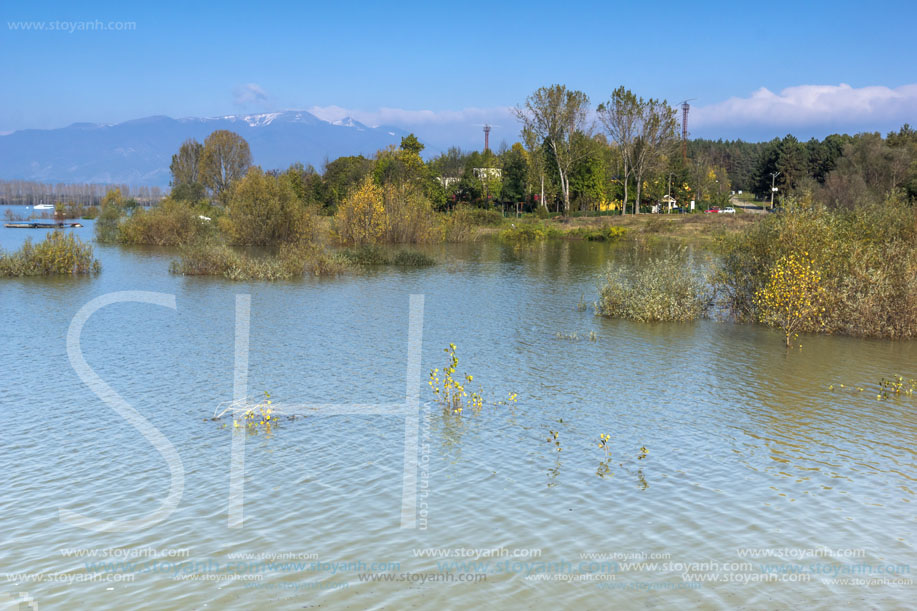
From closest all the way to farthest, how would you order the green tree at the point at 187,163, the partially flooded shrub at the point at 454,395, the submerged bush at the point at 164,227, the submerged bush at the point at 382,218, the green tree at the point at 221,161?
the partially flooded shrub at the point at 454,395, the submerged bush at the point at 382,218, the submerged bush at the point at 164,227, the green tree at the point at 221,161, the green tree at the point at 187,163

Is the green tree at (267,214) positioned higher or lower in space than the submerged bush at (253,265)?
higher

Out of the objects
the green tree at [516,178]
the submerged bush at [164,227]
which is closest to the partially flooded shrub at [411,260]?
the submerged bush at [164,227]

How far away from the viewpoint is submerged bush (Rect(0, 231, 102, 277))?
113ft

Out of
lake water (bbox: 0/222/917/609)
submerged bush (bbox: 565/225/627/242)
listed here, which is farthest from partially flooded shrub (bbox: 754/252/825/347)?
submerged bush (bbox: 565/225/627/242)

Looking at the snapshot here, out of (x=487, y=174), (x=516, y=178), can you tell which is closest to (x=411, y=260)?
(x=516, y=178)

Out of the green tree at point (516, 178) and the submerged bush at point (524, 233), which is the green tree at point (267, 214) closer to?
the submerged bush at point (524, 233)

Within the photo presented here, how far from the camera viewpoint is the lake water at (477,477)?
7.86 m

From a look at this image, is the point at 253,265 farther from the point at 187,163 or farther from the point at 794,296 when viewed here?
the point at 187,163

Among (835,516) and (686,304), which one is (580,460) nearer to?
(835,516)

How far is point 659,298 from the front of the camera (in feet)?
77.8

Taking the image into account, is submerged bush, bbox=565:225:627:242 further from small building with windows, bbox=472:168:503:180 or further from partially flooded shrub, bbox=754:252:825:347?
partially flooded shrub, bbox=754:252:825:347

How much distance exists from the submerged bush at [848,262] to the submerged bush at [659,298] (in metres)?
1.59

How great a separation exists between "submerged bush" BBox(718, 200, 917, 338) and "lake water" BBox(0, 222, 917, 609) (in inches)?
38.9

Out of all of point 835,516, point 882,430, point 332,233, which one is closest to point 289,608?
point 835,516
